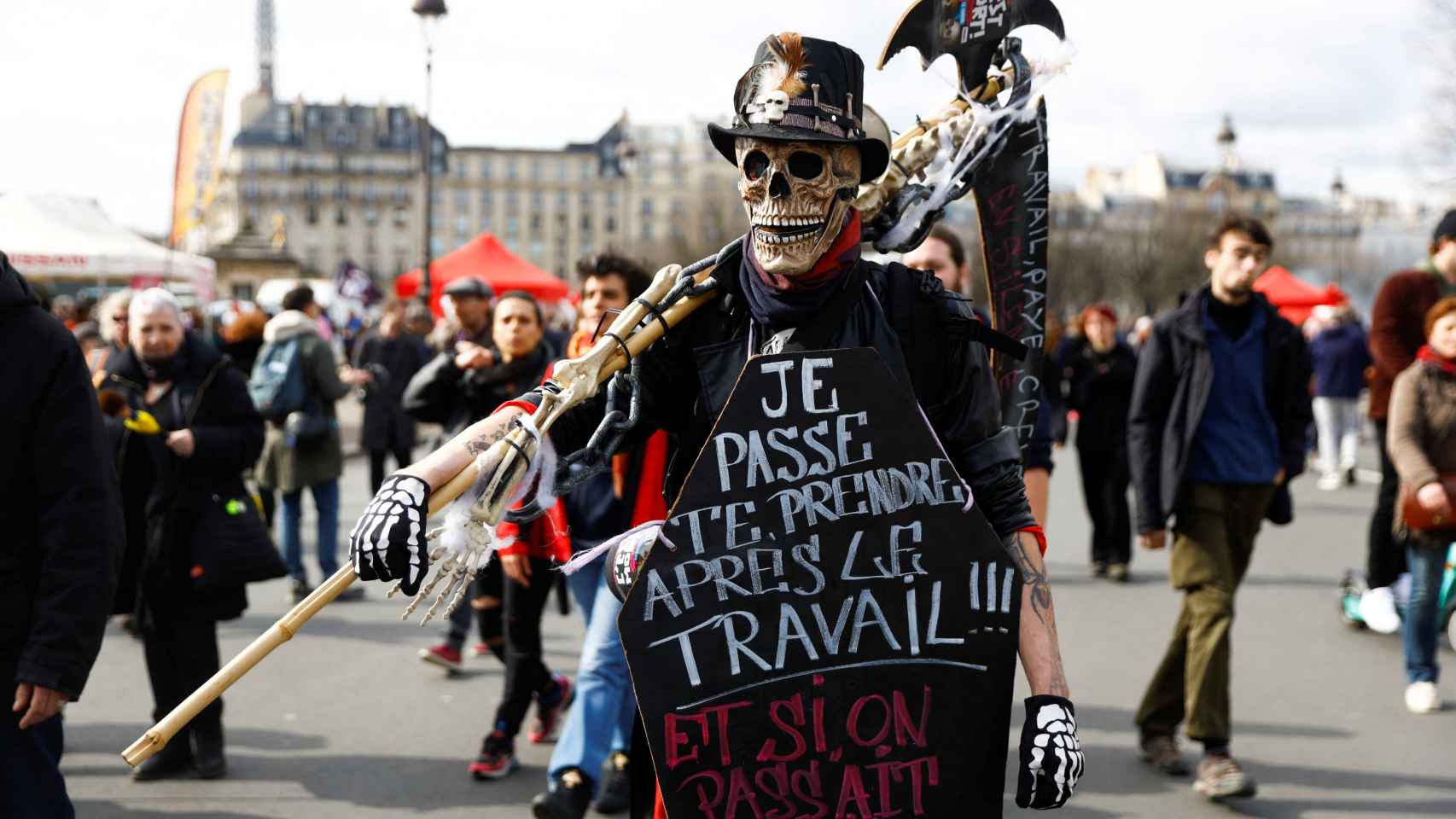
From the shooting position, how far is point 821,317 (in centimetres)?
266

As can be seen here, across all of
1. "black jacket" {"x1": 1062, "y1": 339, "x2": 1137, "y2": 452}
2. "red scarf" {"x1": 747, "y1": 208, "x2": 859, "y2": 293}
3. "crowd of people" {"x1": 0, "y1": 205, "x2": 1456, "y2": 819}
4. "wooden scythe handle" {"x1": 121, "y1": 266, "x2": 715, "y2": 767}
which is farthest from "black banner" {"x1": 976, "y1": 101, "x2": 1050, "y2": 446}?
"black jacket" {"x1": 1062, "y1": 339, "x2": 1137, "y2": 452}

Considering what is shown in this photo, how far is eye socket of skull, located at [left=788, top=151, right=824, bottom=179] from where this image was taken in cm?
262

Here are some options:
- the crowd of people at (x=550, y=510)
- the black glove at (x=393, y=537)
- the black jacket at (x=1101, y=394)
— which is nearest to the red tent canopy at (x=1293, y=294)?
the black jacket at (x=1101, y=394)

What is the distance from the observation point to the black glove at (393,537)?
2215 millimetres

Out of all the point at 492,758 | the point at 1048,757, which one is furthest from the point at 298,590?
the point at 1048,757

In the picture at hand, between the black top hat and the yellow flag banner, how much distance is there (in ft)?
50.2

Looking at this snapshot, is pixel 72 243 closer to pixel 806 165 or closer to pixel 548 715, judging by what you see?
pixel 548 715

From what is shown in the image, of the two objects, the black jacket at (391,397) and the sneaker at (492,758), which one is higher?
the black jacket at (391,397)

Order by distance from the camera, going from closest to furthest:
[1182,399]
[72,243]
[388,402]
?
[1182,399]
[388,402]
[72,243]

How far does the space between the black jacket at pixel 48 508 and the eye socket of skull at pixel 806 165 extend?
197cm

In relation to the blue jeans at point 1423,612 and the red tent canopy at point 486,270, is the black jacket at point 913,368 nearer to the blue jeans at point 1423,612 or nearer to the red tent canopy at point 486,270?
the blue jeans at point 1423,612

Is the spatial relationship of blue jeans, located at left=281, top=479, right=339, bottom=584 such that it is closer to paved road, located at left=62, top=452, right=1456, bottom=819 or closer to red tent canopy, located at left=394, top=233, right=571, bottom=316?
paved road, located at left=62, top=452, right=1456, bottom=819

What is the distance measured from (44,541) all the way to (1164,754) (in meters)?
4.17

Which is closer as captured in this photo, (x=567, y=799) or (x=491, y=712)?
(x=567, y=799)
